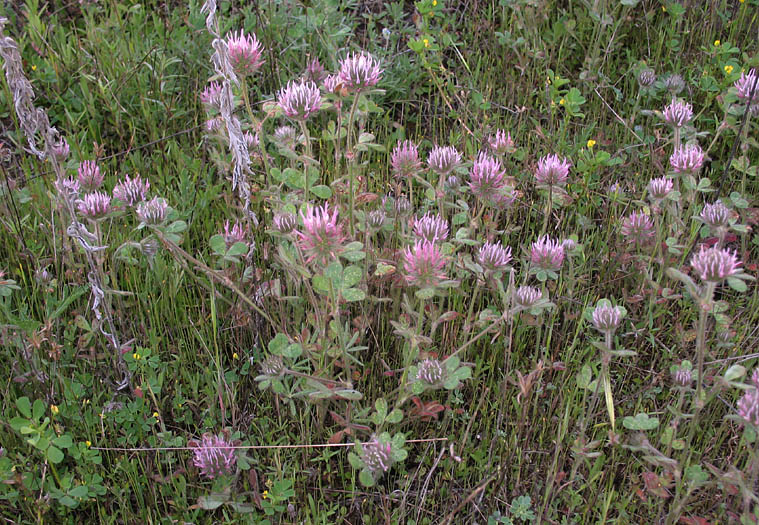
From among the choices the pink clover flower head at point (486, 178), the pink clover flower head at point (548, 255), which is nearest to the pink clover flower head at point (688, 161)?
the pink clover flower head at point (548, 255)

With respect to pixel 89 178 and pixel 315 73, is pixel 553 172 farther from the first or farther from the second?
pixel 89 178

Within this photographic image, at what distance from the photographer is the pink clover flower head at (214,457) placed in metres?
2.22

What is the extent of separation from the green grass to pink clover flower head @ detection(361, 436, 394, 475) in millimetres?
168

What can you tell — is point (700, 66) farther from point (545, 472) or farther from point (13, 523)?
point (13, 523)

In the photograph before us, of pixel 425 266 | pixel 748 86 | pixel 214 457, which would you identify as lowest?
pixel 214 457

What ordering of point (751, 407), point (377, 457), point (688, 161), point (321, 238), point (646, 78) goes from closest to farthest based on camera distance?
point (751, 407)
point (321, 238)
point (377, 457)
point (688, 161)
point (646, 78)

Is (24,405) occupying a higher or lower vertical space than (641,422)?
lower

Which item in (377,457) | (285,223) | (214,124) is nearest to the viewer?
(377,457)

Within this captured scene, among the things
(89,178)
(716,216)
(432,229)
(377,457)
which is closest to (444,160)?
(432,229)

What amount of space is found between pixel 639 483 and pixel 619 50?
287 cm

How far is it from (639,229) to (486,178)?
757 mm

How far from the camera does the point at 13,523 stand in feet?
7.36

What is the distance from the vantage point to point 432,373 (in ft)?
7.27

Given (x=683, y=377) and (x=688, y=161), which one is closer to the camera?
(x=683, y=377)
